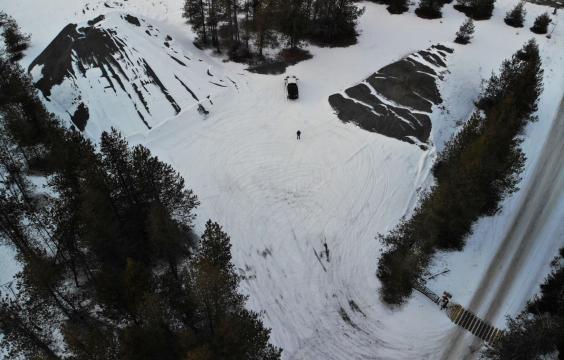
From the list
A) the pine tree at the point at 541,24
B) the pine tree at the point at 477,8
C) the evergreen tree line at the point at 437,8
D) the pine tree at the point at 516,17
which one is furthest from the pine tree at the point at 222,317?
the pine tree at the point at 541,24

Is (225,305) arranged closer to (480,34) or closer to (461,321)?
(461,321)

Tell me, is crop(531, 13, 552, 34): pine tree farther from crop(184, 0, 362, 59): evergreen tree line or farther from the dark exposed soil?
the dark exposed soil

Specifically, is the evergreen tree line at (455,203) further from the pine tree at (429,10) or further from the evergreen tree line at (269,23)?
the pine tree at (429,10)

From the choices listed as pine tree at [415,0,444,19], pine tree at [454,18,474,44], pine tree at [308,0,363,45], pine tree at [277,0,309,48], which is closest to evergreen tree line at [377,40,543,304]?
pine tree at [454,18,474,44]

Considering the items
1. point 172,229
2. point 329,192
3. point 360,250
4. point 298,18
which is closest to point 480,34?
point 298,18

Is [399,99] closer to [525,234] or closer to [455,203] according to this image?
[455,203]
